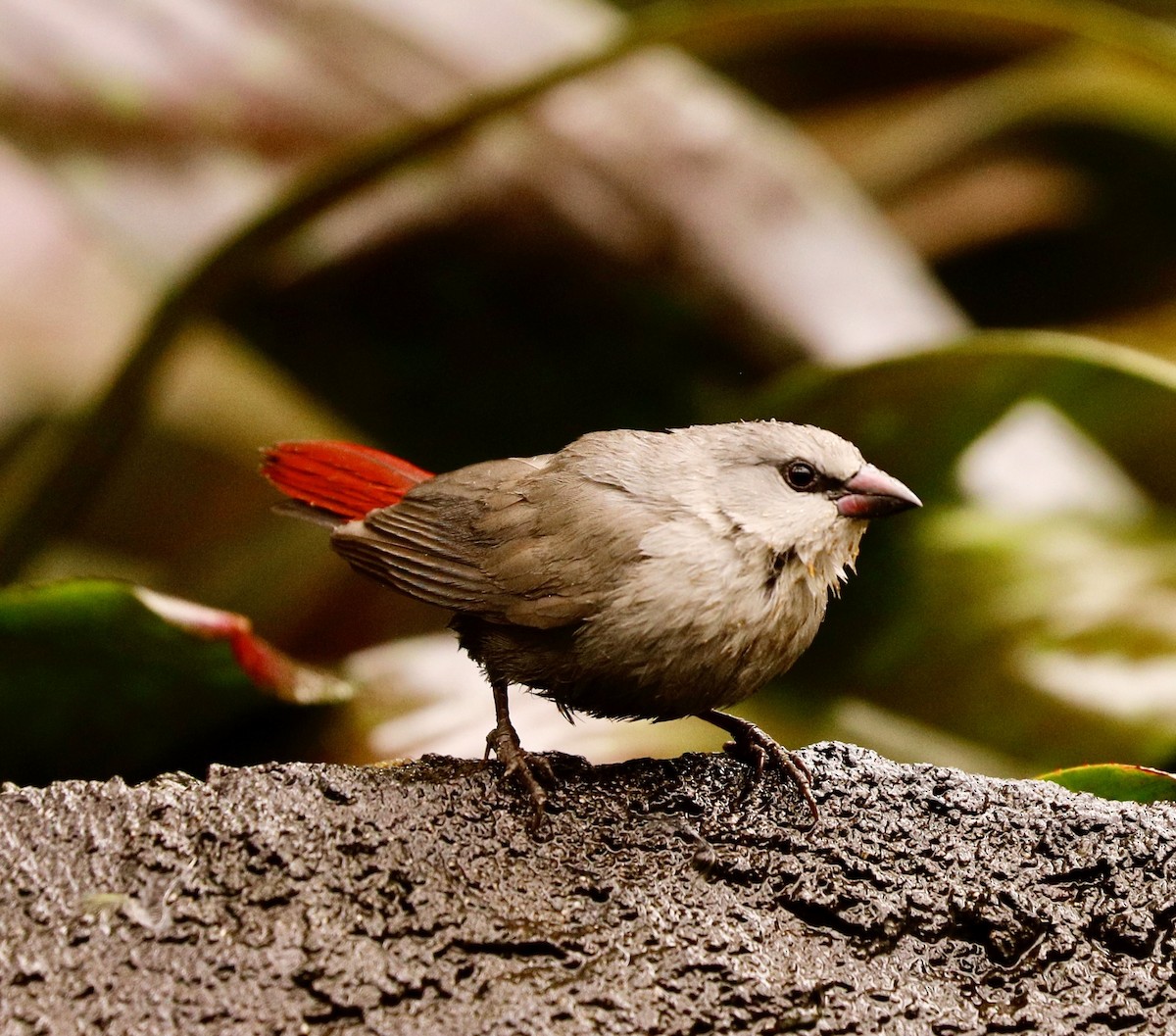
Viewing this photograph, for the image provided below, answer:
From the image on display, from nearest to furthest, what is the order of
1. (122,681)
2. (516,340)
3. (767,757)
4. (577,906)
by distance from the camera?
(577,906), (767,757), (122,681), (516,340)

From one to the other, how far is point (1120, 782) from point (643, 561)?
33.7 inches

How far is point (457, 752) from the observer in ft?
8.36

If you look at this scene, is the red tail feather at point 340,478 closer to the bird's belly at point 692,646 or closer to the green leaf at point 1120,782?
the bird's belly at point 692,646

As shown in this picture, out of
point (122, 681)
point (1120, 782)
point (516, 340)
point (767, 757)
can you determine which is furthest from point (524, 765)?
point (516, 340)

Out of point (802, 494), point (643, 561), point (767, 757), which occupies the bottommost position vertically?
point (767, 757)

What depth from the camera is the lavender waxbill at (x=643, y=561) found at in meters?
1.81

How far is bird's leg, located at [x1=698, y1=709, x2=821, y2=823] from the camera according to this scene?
1.93 metres

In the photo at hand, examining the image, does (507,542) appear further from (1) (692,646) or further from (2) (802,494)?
(2) (802,494)

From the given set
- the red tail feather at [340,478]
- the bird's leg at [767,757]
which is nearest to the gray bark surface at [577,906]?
the bird's leg at [767,757]

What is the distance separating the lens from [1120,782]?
209 centimetres

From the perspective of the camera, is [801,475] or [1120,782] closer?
[801,475]

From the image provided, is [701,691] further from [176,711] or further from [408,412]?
[408,412]

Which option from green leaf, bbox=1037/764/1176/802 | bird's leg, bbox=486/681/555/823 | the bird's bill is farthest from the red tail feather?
green leaf, bbox=1037/764/1176/802

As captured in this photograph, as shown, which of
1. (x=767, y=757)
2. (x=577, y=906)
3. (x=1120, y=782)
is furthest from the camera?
(x=1120, y=782)
